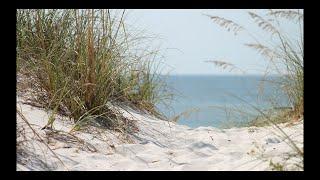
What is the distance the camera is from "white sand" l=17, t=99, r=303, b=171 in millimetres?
2953

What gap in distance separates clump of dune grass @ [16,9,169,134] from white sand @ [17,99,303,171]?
177mm

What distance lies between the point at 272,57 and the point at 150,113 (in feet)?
4.87

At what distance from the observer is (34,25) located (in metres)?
4.55

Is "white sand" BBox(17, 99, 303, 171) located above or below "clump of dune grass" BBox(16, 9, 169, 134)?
below

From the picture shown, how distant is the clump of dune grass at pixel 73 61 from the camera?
3.96 metres

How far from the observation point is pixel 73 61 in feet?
14.1

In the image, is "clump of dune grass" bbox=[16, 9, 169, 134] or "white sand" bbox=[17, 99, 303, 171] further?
"clump of dune grass" bbox=[16, 9, 169, 134]

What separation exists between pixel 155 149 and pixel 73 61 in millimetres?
1118

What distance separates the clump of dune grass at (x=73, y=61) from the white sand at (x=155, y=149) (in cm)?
18

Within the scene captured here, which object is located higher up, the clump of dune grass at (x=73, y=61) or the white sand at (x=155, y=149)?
the clump of dune grass at (x=73, y=61)

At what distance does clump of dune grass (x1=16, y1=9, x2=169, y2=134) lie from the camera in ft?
13.0
